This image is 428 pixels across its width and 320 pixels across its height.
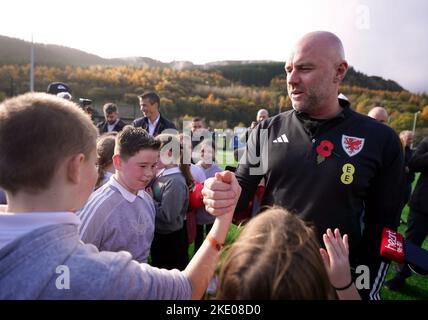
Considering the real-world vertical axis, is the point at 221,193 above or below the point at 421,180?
above

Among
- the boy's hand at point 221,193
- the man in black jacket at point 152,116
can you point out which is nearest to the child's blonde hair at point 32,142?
the boy's hand at point 221,193

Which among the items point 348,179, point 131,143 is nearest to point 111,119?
point 131,143

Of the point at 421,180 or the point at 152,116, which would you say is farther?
the point at 152,116

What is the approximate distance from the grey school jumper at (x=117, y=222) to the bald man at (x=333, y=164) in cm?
95

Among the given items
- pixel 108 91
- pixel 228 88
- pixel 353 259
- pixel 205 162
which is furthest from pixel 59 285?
pixel 228 88

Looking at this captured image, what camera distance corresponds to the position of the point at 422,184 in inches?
180

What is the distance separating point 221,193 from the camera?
58.1 inches

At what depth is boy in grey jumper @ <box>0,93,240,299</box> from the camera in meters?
1.07

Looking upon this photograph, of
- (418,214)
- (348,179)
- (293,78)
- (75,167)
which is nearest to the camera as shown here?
(75,167)

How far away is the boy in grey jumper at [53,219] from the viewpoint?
1069mm

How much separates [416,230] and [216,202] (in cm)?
415

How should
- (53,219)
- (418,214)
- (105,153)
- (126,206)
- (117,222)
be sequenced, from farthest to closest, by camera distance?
(418,214), (105,153), (126,206), (117,222), (53,219)

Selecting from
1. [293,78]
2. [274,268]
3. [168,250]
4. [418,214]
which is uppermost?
[293,78]

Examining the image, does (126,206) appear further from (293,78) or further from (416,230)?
(416,230)
